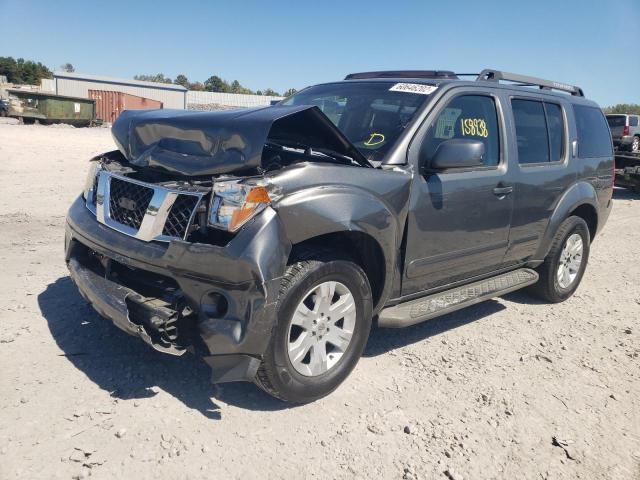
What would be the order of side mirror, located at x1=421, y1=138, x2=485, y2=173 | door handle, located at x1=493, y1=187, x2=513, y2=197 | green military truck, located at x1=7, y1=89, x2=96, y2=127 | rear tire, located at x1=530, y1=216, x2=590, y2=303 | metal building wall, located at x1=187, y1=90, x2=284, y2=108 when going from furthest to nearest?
1. metal building wall, located at x1=187, y1=90, x2=284, y2=108
2. green military truck, located at x1=7, y1=89, x2=96, y2=127
3. rear tire, located at x1=530, y1=216, x2=590, y2=303
4. door handle, located at x1=493, y1=187, x2=513, y2=197
5. side mirror, located at x1=421, y1=138, x2=485, y2=173

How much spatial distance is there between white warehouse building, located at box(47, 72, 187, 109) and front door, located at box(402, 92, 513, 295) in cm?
5028

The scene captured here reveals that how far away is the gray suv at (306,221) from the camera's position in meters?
2.75

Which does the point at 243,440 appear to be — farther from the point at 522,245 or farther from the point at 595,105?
the point at 595,105

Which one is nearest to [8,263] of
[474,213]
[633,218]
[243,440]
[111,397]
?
[111,397]

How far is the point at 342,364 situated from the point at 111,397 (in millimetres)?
1333

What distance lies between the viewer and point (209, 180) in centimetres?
296

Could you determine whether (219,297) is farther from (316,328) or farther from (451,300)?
(451,300)

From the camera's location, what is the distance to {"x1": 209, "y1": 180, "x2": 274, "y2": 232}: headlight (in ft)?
8.87

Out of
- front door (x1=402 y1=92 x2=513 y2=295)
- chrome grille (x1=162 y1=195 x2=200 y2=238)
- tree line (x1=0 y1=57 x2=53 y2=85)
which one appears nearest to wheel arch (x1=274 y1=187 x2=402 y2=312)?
front door (x1=402 y1=92 x2=513 y2=295)

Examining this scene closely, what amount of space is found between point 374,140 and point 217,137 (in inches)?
47.0

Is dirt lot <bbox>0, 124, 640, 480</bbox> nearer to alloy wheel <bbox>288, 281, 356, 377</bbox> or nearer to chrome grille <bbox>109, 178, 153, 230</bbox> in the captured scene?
alloy wheel <bbox>288, 281, 356, 377</bbox>

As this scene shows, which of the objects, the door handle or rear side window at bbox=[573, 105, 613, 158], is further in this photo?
rear side window at bbox=[573, 105, 613, 158]

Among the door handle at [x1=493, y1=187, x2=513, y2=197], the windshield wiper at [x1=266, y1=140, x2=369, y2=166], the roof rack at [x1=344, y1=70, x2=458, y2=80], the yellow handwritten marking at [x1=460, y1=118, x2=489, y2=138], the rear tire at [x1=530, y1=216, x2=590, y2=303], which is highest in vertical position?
the roof rack at [x1=344, y1=70, x2=458, y2=80]

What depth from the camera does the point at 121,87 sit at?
54.5 metres
